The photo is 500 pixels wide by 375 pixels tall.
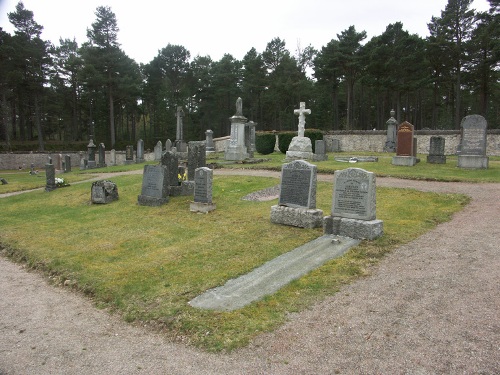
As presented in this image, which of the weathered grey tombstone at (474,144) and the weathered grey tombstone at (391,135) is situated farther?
the weathered grey tombstone at (391,135)

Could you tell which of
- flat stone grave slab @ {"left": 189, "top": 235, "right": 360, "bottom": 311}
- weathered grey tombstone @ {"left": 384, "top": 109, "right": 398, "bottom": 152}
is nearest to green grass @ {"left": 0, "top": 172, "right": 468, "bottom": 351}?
flat stone grave slab @ {"left": 189, "top": 235, "right": 360, "bottom": 311}

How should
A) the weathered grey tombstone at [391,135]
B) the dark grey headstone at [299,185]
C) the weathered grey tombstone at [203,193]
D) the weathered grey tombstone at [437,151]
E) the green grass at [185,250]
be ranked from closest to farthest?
1. the green grass at [185,250]
2. the dark grey headstone at [299,185]
3. the weathered grey tombstone at [203,193]
4. the weathered grey tombstone at [437,151]
5. the weathered grey tombstone at [391,135]

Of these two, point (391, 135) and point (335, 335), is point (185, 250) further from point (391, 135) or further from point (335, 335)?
point (391, 135)

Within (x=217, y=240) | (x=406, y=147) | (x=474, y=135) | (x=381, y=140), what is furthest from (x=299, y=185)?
(x=381, y=140)

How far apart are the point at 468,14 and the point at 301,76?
21.8m

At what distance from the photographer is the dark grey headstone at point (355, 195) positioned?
7.48 meters

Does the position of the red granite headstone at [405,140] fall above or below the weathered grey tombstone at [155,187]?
above

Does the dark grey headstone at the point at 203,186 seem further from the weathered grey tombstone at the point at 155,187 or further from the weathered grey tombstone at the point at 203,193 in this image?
the weathered grey tombstone at the point at 155,187

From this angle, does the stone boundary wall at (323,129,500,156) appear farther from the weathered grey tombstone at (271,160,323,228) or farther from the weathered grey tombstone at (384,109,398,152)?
the weathered grey tombstone at (271,160,323,228)

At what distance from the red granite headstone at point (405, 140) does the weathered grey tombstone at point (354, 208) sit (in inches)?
480

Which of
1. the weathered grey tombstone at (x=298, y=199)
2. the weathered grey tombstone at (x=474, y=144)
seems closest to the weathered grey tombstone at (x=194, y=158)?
the weathered grey tombstone at (x=298, y=199)

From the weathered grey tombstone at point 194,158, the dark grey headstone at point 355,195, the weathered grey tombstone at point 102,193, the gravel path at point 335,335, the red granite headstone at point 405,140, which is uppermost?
the red granite headstone at point 405,140

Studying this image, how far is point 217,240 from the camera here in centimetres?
786

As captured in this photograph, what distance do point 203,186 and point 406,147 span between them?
12.2 metres
